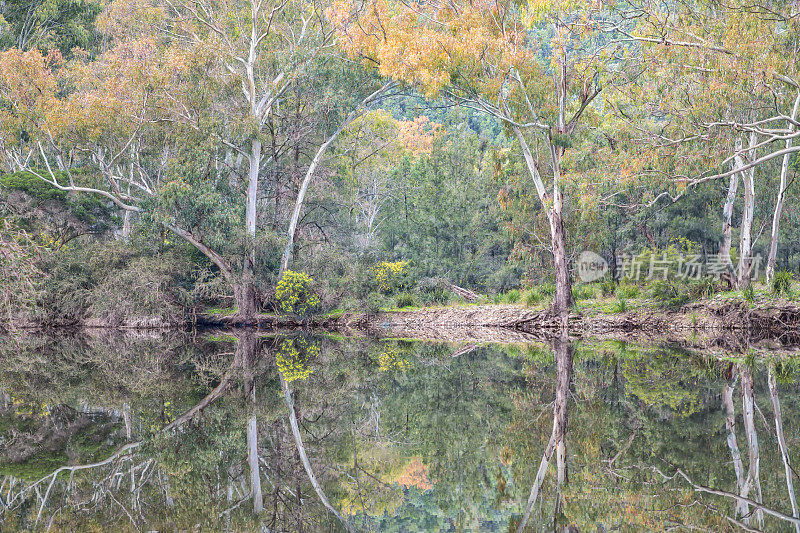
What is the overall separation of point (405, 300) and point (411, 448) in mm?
17414

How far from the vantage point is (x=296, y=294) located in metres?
21.6

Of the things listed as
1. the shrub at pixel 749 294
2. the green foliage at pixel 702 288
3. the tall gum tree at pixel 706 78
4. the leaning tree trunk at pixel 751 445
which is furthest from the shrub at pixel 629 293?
the leaning tree trunk at pixel 751 445

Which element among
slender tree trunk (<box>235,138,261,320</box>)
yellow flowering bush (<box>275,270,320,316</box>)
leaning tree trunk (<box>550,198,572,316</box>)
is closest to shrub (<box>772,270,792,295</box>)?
leaning tree trunk (<box>550,198,572,316</box>)

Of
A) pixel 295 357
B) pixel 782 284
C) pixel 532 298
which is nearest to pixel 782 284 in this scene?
pixel 782 284

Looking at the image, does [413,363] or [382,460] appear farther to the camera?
[413,363]

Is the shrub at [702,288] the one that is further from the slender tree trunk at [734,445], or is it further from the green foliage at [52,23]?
the green foliage at [52,23]

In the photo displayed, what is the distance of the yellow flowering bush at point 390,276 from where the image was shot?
22.9 m

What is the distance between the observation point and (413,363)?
11.7 m

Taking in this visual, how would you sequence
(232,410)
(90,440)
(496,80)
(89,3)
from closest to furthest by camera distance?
(90,440)
(232,410)
(496,80)
(89,3)

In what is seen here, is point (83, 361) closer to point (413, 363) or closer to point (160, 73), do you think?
point (413, 363)

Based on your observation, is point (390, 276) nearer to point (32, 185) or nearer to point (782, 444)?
point (32, 185)

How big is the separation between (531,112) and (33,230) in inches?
714

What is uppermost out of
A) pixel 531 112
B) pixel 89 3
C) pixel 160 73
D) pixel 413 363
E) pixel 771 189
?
pixel 89 3

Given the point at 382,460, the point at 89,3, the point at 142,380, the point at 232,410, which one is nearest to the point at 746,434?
the point at 382,460
